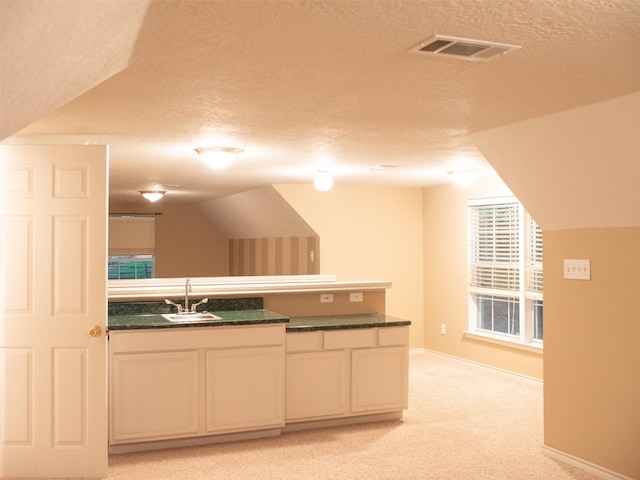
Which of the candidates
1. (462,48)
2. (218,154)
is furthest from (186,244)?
(462,48)

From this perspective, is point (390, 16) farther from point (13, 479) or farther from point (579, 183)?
point (13, 479)

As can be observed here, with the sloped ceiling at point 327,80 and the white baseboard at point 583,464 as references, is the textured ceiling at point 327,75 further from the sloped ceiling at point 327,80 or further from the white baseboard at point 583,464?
the white baseboard at point 583,464

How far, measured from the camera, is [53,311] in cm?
378

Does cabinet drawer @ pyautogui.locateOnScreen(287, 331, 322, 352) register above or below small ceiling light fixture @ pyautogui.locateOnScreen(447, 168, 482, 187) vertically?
below

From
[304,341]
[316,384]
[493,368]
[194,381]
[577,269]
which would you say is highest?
[577,269]

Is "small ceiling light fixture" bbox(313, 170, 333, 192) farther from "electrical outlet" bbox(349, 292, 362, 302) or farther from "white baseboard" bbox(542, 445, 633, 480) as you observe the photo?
"white baseboard" bbox(542, 445, 633, 480)

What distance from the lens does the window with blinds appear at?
21.0ft

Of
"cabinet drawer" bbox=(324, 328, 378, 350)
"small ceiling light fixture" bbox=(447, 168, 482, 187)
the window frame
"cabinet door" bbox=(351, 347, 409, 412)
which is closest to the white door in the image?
"cabinet drawer" bbox=(324, 328, 378, 350)

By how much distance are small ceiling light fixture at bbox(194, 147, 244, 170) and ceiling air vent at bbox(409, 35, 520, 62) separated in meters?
2.60

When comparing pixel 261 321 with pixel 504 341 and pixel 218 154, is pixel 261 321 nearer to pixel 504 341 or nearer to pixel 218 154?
pixel 218 154

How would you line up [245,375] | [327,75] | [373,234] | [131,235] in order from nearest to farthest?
1. [327,75]
2. [245,375]
3. [373,234]
4. [131,235]

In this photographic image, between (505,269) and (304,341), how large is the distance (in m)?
2.84

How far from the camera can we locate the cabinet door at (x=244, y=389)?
4.43 m

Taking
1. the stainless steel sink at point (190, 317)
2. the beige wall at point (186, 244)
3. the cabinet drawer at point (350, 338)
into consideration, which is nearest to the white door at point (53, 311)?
the stainless steel sink at point (190, 317)
